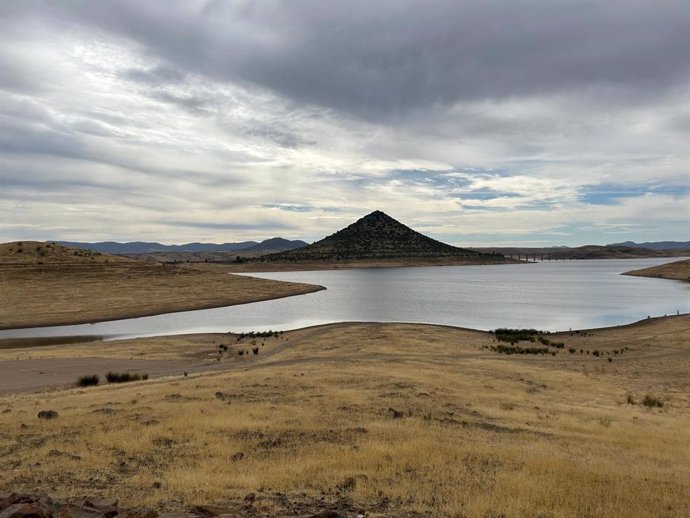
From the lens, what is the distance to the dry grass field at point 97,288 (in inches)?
2756

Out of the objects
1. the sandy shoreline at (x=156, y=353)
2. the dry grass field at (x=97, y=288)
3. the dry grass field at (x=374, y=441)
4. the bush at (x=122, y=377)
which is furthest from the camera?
the dry grass field at (x=97, y=288)

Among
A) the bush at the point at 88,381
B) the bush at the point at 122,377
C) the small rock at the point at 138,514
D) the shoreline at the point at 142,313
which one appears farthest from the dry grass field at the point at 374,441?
the shoreline at the point at 142,313

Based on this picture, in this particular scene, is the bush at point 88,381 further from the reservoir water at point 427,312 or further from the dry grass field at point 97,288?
the dry grass field at point 97,288

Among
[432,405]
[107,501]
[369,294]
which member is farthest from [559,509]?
[369,294]

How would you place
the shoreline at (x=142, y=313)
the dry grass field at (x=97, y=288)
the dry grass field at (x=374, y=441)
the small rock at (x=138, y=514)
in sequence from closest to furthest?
the small rock at (x=138, y=514), the dry grass field at (x=374, y=441), the shoreline at (x=142, y=313), the dry grass field at (x=97, y=288)

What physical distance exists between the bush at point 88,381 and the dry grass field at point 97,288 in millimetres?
40990

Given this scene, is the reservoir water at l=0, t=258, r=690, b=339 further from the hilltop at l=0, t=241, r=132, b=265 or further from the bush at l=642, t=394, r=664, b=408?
the hilltop at l=0, t=241, r=132, b=265

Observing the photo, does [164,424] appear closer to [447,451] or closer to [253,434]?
[253,434]

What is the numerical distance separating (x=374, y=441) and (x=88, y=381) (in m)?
20.5

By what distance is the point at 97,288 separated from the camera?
3290 inches

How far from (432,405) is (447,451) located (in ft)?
22.5

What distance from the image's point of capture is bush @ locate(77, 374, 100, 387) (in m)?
28.0

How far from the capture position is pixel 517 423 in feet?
60.1

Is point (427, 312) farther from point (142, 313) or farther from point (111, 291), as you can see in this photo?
point (111, 291)
